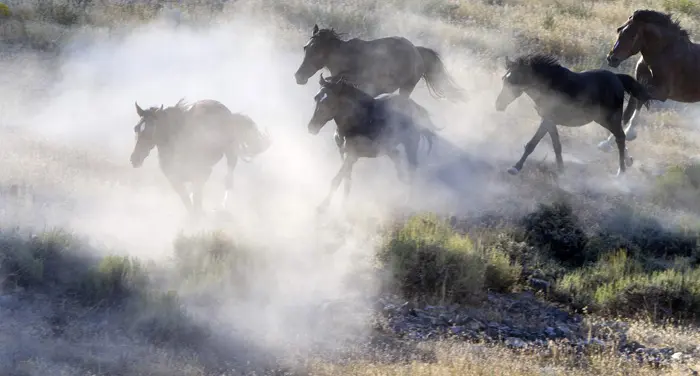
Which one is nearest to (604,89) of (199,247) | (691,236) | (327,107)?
(691,236)

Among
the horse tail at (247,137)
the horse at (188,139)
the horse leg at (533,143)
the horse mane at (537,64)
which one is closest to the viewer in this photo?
the horse at (188,139)

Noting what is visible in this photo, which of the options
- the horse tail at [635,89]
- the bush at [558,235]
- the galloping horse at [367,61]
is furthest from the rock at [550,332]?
the horse tail at [635,89]

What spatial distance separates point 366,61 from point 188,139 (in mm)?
4518

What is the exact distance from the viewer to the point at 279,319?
10.6m

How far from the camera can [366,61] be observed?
52.9 ft

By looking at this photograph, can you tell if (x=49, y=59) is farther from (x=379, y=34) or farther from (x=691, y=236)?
(x=691, y=236)


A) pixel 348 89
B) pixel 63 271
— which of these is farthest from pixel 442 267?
pixel 63 271

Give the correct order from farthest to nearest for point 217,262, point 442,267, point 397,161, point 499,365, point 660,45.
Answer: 1. point 660,45
2. point 397,161
3. point 442,267
4. point 217,262
5. point 499,365

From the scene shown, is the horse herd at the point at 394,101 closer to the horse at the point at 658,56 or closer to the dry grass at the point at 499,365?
the horse at the point at 658,56

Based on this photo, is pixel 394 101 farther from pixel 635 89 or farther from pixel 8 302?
pixel 8 302

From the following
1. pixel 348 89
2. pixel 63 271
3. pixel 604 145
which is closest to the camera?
pixel 63 271

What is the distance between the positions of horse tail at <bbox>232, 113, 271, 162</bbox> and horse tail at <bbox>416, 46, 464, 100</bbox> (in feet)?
15.1

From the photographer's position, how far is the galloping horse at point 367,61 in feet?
51.7

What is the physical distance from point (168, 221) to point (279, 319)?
11.0 feet
